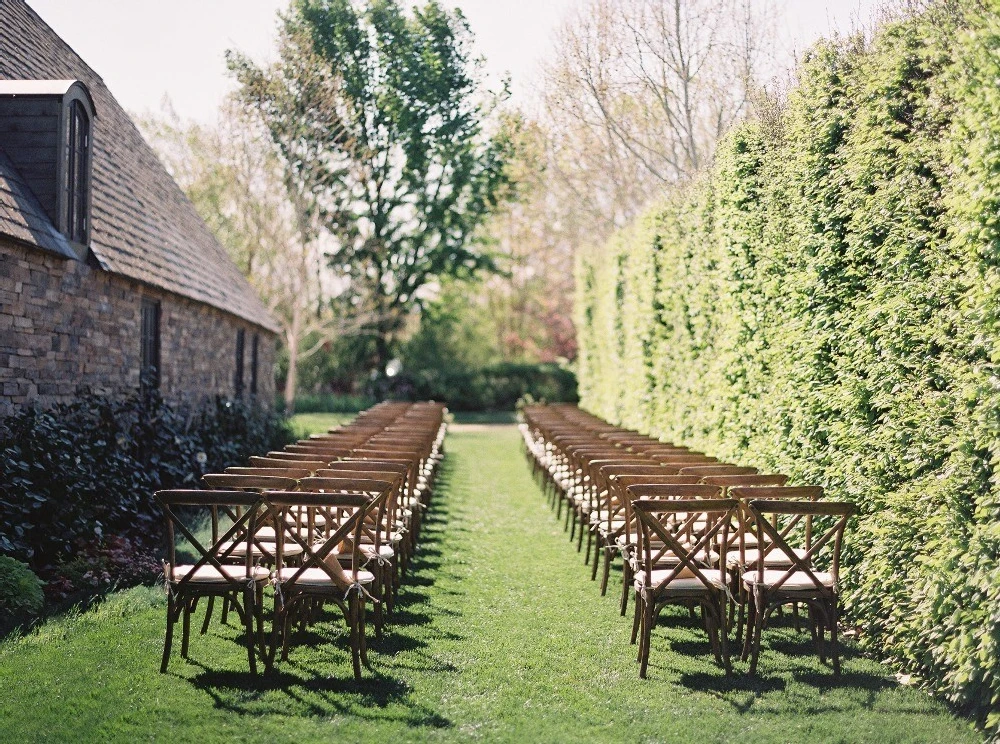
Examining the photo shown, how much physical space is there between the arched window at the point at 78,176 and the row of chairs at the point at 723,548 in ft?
20.6

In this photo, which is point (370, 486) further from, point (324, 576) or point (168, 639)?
point (168, 639)

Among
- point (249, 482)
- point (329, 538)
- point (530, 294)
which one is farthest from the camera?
point (530, 294)

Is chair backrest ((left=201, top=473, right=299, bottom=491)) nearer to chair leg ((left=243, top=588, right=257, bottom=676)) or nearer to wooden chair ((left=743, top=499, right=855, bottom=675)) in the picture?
chair leg ((left=243, top=588, right=257, bottom=676))

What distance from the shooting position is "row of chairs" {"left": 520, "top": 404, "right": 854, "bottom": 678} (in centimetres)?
641

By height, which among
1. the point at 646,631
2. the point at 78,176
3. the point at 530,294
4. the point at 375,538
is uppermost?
the point at 530,294

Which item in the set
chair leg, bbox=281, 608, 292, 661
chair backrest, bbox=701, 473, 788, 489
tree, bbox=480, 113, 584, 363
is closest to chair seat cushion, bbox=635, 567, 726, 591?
chair backrest, bbox=701, 473, 788, 489

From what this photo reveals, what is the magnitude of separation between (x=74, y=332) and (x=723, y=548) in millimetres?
7744

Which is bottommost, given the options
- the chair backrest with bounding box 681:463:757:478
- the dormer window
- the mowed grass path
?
the mowed grass path

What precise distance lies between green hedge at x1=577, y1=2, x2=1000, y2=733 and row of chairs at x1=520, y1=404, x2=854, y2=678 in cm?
36

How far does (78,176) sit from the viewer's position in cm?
1159

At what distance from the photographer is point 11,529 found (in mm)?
8344

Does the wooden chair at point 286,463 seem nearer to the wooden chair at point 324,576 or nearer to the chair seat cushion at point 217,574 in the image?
the wooden chair at point 324,576

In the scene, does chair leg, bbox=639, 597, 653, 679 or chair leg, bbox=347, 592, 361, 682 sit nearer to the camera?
chair leg, bbox=347, 592, 361, 682

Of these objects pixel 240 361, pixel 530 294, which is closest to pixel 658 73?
pixel 240 361
